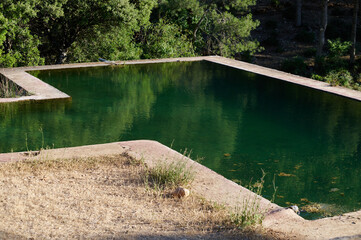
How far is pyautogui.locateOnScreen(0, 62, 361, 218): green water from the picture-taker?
531cm

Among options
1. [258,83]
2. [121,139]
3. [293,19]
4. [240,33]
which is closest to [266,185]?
[121,139]

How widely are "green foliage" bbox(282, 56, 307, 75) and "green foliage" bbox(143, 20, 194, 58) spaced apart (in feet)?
17.1

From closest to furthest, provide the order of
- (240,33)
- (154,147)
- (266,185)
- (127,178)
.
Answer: (127,178) → (266,185) → (154,147) → (240,33)

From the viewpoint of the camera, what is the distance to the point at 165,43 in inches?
584

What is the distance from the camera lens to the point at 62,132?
662 centimetres

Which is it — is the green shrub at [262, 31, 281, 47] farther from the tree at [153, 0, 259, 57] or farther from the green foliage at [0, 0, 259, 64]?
the tree at [153, 0, 259, 57]

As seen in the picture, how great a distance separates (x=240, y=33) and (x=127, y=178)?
1233cm

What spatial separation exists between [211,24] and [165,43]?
A: 8.77 ft

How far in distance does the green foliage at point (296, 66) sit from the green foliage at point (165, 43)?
17.1ft

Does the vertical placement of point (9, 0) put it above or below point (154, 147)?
above

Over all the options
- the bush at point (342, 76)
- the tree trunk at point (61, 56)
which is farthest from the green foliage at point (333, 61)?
the tree trunk at point (61, 56)

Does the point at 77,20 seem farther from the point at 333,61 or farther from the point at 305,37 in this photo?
the point at 305,37

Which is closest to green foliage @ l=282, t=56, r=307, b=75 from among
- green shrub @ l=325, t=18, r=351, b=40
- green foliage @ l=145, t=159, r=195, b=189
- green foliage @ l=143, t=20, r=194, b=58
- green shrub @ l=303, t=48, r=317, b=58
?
green shrub @ l=303, t=48, r=317, b=58

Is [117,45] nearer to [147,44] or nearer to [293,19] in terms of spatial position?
[147,44]
